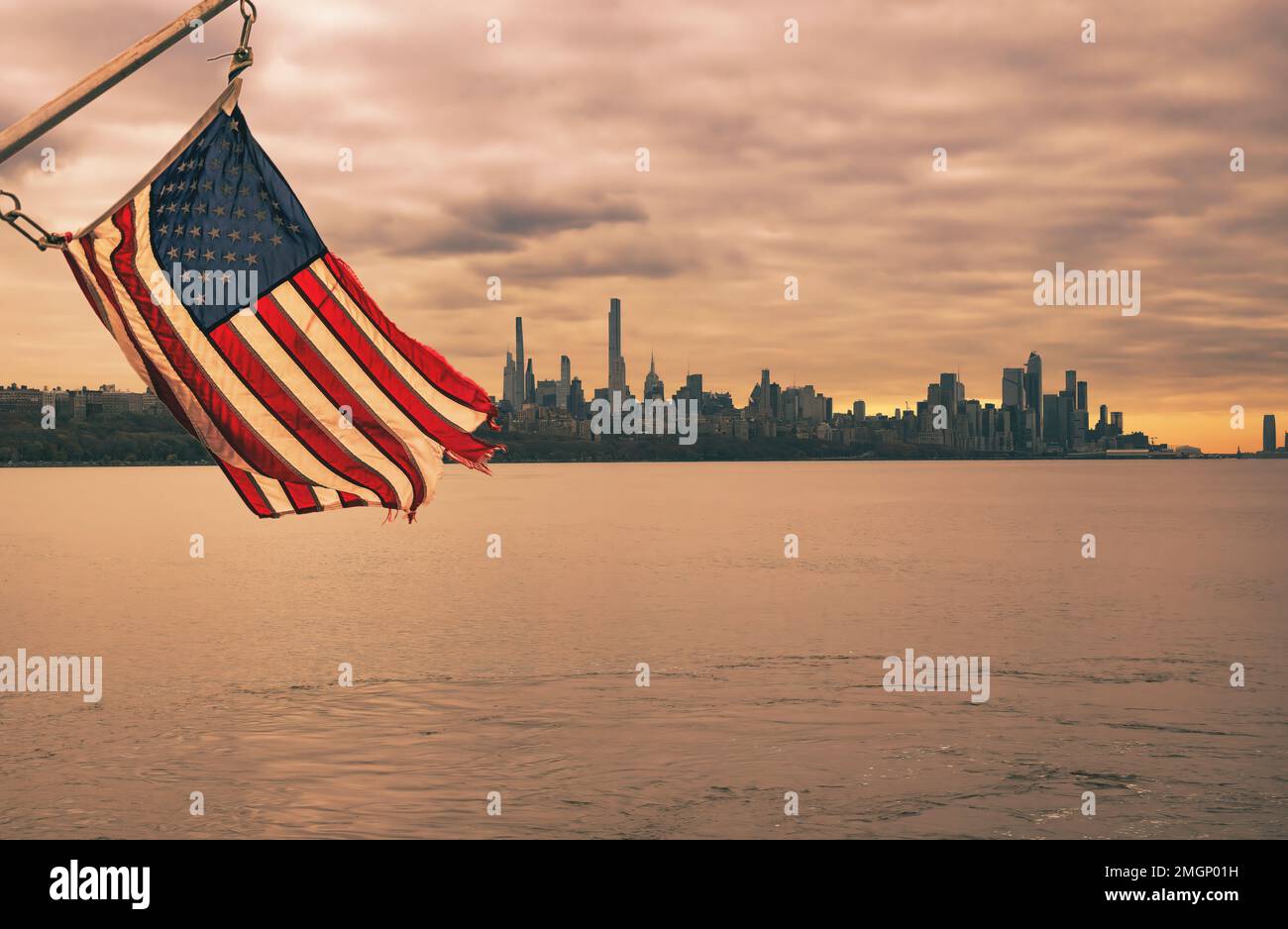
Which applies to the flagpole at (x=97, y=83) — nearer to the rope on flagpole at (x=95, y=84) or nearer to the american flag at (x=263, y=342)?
the rope on flagpole at (x=95, y=84)

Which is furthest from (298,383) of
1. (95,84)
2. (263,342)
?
(95,84)

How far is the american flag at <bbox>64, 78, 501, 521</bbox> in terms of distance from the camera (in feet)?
37.0

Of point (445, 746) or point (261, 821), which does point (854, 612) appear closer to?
point (445, 746)

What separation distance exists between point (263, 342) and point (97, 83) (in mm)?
3613

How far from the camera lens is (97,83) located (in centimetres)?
883

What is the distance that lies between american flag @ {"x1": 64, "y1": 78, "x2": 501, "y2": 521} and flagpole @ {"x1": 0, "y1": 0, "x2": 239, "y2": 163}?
1985 mm

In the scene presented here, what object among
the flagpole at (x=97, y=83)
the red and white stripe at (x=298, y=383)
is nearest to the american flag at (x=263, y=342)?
the red and white stripe at (x=298, y=383)

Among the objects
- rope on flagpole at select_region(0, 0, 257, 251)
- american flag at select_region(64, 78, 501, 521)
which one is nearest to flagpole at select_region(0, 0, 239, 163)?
rope on flagpole at select_region(0, 0, 257, 251)

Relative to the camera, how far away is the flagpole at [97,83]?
8.62 m

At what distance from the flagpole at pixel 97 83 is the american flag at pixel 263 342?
199 centimetres

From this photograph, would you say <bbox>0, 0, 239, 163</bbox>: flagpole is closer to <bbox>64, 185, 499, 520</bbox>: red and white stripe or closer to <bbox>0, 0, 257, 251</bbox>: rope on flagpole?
<bbox>0, 0, 257, 251</bbox>: rope on flagpole

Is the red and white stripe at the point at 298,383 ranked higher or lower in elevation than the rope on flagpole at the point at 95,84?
lower

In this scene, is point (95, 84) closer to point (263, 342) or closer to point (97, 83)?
point (97, 83)
